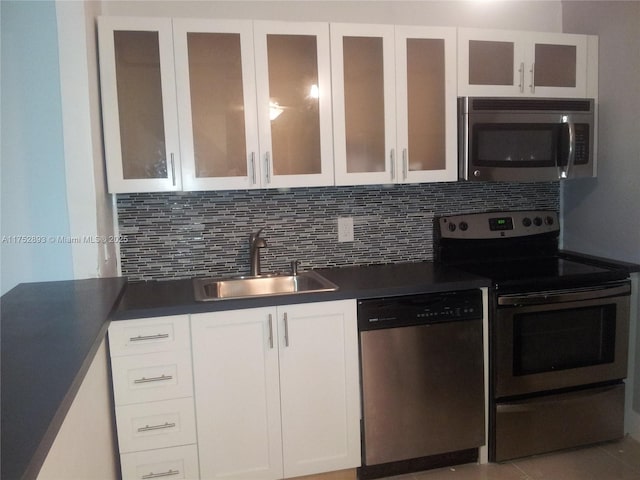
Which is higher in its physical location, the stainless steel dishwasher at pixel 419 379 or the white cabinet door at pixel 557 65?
the white cabinet door at pixel 557 65

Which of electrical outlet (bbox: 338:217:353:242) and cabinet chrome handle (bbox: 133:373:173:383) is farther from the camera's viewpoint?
electrical outlet (bbox: 338:217:353:242)

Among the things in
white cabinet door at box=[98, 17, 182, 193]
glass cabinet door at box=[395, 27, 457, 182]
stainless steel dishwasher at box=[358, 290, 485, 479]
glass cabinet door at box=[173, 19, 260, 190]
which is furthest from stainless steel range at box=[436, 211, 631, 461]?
white cabinet door at box=[98, 17, 182, 193]

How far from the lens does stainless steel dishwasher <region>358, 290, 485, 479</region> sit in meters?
2.11

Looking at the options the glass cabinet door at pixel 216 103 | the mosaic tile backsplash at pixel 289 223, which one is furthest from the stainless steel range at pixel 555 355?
the glass cabinet door at pixel 216 103

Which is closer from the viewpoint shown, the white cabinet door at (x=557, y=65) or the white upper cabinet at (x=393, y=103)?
the white upper cabinet at (x=393, y=103)

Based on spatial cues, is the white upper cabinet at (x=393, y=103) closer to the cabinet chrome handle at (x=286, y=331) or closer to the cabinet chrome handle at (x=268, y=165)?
the cabinet chrome handle at (x=268, y=165)

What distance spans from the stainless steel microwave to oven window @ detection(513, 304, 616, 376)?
0.71 meters

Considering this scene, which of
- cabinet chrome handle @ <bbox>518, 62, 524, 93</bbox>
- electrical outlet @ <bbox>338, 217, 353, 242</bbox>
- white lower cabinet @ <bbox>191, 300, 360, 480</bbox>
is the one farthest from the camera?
electrical outlet @ <bbox>338, 217, 353, 242</bbox>

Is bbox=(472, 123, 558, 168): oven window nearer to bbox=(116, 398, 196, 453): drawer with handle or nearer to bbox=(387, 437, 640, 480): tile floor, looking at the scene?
bbox=(387, 437, 640, 480): tile floor

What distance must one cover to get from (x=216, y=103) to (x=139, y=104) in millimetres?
335

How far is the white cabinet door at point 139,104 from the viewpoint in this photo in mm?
2078

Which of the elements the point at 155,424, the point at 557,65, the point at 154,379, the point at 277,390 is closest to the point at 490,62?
the point at 557,65

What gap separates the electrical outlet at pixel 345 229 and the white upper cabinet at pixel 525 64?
2.86 ft

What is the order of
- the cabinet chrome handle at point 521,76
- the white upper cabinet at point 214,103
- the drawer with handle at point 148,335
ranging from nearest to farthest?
the drawer with handle at point 148,335
the white upper cabinet at point 214,103
the cabinet chrome handle at point 521,76
